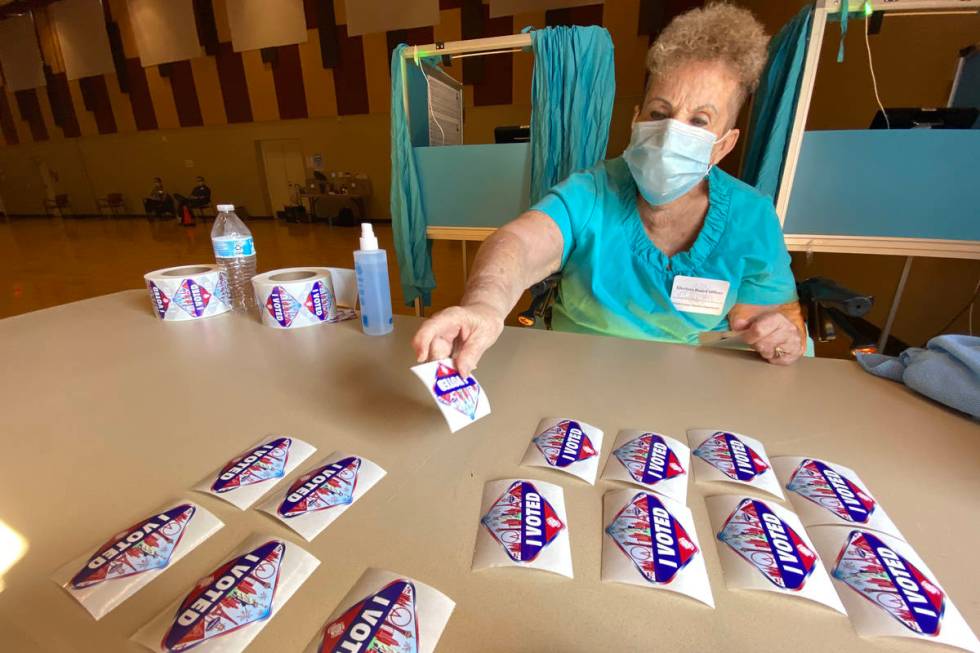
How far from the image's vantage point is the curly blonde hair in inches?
31.2

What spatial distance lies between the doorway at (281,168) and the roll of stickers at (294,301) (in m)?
7.65

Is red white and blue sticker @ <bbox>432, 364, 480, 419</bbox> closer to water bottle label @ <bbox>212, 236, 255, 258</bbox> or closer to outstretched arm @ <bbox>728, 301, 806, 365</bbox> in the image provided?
outstretched arm @ <bbox>728, 301, 806, 365</bbox>

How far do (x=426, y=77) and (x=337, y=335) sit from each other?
189 centimetres

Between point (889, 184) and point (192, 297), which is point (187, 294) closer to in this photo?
point (192, 297)

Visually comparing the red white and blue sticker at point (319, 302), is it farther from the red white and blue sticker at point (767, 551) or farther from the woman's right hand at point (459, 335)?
the red white and blue sticker at point (767, 551)

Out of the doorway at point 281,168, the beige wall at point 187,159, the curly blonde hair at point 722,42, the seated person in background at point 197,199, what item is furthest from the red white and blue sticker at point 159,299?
the seated person in background at point 197,199

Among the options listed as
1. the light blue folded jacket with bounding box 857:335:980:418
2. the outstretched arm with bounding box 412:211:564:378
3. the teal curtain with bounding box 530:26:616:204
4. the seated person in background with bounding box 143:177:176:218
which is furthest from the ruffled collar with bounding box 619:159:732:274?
the seated person in background with bounding box 143:177:176:218

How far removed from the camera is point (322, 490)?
0.38 metres

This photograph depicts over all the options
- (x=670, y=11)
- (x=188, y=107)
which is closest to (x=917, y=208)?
(x=670, y=11)

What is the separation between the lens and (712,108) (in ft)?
2.77

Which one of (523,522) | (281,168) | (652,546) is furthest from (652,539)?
(281,168)

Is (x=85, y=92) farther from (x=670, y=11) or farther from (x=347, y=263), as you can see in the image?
(x=670, y=11)

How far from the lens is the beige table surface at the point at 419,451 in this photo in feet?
0.93

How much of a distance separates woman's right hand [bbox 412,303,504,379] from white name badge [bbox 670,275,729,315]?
0.48m
